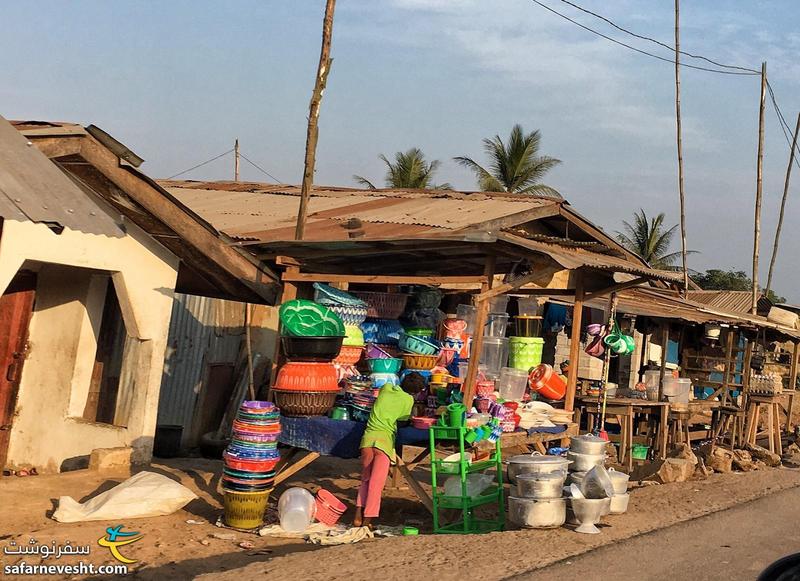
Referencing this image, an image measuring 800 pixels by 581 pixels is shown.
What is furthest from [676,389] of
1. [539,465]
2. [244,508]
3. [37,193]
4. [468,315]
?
[37,193]

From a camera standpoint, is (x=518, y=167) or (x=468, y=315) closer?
(x=468, y=315)

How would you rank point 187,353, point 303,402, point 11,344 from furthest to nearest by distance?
1. point 187,353
2. point 11,344
3. point 303,402

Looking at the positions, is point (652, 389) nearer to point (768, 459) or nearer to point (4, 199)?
point (768, 459)

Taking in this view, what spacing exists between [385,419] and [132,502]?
2350 millimetres

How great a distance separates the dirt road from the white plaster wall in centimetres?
520

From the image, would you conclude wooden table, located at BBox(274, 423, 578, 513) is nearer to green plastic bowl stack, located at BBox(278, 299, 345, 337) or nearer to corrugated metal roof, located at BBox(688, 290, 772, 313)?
green plastic bowl stack, located at BBox(278, 299, 345, 337)

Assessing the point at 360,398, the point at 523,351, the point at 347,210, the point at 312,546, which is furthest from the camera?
the point at 523,351

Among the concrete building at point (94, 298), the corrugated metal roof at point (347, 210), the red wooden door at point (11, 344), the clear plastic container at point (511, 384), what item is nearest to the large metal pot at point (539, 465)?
the clear plastic container at point (511, 384)

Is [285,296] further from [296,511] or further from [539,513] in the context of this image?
[539,513]

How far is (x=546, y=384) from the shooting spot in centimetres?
1176

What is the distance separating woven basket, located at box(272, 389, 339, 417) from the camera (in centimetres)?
887

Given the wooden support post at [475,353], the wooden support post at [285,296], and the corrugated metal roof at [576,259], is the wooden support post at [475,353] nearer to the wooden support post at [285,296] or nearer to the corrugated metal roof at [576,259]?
the corrugated metal roof at [576,259]

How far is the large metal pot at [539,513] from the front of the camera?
7961 mm

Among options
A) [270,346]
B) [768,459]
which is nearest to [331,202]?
[270,346]
